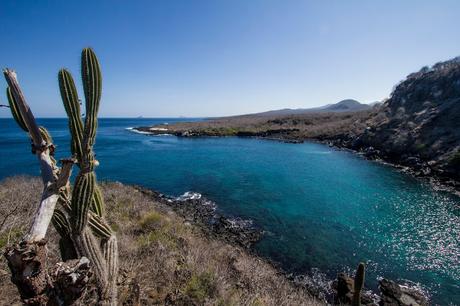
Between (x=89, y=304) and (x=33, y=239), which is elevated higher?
(x=33, y=239)

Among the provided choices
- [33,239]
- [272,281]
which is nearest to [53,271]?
[33,239]

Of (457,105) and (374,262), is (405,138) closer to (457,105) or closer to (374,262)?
(457,105)

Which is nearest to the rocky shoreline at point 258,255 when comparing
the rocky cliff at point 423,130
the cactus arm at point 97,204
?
the cactus arm at point 97,204

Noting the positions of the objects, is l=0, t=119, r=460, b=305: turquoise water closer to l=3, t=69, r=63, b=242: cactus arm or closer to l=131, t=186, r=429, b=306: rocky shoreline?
l=131, t=186, r=429, b=306: rocky shoreline

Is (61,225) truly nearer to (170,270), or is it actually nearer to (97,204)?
(97,204)

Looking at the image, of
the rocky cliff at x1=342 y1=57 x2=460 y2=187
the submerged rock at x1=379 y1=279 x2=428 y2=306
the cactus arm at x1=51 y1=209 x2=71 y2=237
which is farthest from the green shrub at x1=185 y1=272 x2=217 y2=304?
the rocky cliff at x1=342 y1=57 x2=460 y2=187

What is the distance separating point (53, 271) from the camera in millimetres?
Answer: 2574

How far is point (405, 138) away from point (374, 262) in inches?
1107

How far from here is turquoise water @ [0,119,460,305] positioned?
39.9 ft

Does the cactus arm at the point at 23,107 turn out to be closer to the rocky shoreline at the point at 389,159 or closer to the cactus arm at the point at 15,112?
the cactus arm at the point at 15,112

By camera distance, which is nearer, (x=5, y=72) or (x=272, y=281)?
(x=5, y=72)

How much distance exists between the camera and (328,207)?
18344 mm

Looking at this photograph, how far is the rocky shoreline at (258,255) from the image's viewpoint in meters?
9.41

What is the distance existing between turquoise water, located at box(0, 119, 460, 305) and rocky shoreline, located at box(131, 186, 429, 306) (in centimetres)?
64
